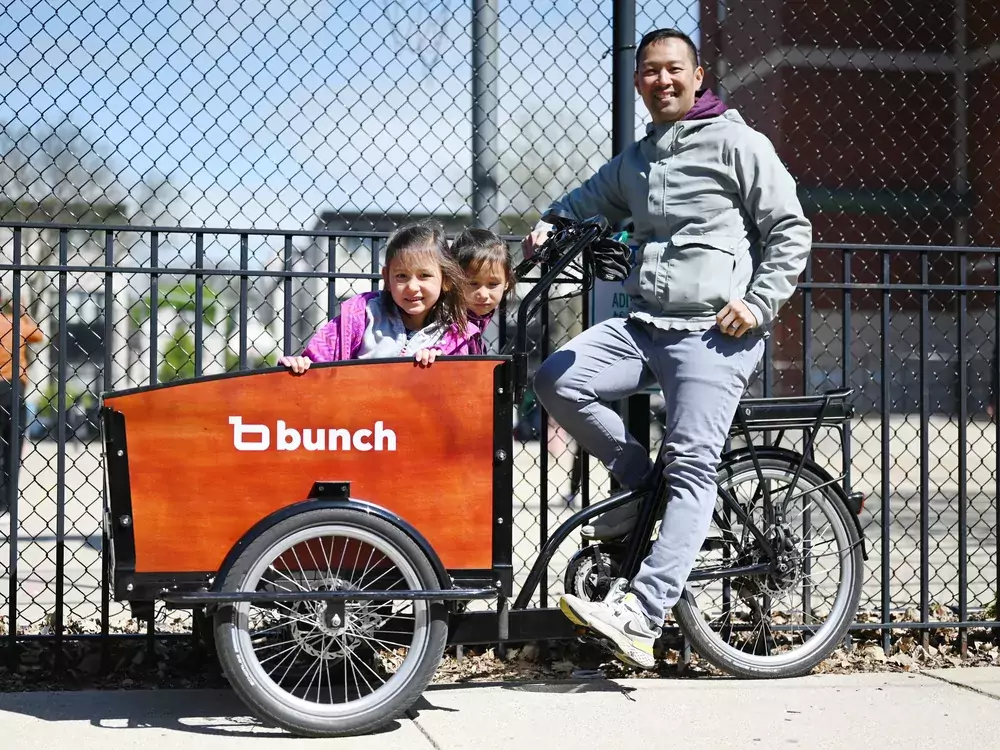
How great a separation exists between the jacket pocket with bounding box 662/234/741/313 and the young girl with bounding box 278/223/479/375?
0.65 m

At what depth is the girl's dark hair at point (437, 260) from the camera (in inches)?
134

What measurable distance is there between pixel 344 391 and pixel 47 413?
1743cm

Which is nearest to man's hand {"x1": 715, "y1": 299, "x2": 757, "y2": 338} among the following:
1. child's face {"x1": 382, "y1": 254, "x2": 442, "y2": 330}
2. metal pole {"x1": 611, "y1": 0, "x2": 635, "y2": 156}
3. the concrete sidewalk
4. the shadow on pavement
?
child's face {"x1": 382, "y1": 254, "x2": 442, "y2": 330}

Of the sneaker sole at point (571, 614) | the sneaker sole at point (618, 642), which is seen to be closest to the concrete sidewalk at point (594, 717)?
the sneaker sole at point (618, 642)

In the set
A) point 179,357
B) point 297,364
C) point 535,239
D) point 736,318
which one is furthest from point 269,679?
point 179,357

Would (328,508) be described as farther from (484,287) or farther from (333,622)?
(484,287)

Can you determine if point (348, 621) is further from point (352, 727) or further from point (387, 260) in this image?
point (387, 260)

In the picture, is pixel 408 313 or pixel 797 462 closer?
pixel 408 313

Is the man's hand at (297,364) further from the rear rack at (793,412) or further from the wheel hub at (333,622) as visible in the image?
the rear rack at (793,412)

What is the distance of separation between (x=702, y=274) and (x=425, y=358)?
0.92 metres

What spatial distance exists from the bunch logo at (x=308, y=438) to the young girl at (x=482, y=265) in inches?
27.2

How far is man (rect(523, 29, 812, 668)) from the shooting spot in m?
3.38

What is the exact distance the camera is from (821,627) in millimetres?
3904

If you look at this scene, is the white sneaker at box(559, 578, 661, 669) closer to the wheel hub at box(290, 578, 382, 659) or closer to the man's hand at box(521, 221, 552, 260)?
the wheel hub at box(290, 578, 382, 659)
